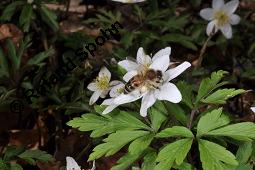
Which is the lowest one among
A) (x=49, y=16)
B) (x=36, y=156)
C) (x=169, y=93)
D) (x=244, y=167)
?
(x=36, y=156)

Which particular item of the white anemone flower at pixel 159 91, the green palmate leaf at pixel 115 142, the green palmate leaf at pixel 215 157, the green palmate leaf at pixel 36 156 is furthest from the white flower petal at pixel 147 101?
the green palmate leaf at pixel 36 156

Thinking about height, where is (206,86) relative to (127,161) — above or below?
above

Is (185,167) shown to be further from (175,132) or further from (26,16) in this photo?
(26,16)

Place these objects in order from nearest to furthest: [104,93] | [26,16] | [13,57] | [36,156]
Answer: [36,156], [104,93], [13,57], [26,16]

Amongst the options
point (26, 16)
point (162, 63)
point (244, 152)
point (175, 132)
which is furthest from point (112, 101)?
point (26, 16)

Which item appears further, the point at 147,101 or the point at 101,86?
the point at 101,86


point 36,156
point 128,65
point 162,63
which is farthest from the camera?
point 36,156
